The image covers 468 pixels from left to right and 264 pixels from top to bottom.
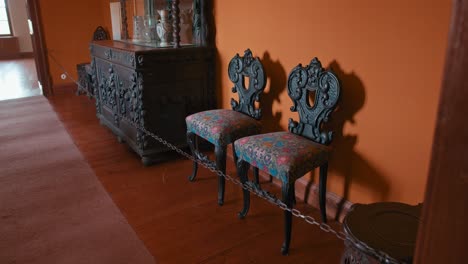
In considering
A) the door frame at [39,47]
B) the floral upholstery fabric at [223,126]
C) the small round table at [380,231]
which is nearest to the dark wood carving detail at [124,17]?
the door frame at [39,47]

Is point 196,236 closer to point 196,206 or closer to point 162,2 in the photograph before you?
point 196,206

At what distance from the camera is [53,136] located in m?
3.61

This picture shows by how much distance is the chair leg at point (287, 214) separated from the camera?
70.7 inches

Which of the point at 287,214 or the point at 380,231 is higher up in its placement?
the point at 380,231

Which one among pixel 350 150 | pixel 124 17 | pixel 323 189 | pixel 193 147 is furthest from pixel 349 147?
pixel 124 17

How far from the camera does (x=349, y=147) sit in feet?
6.65

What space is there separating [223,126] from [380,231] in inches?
49.3

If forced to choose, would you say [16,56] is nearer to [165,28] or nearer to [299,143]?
[165,28]

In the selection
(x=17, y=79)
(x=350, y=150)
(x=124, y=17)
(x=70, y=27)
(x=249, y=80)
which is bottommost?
(x=17, y=79)

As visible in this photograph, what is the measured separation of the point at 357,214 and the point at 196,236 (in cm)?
97

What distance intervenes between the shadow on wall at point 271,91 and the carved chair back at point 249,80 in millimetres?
87

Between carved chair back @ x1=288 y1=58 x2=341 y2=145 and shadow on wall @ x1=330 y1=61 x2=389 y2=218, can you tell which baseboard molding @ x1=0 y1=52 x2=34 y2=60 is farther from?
shadow on wall @ x1=330 y1=61 x2=389 y2=218

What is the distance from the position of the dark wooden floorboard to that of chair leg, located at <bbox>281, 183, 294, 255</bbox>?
48 mm

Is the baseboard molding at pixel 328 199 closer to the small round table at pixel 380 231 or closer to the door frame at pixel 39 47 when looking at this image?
the small round table at pixel 380 231
